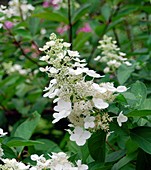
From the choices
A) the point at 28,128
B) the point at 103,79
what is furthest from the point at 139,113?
the point at 28,128

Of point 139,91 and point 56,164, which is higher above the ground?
point 139,91

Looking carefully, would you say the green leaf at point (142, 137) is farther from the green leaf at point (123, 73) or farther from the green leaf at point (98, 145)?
the green leaf at point (123, 73)

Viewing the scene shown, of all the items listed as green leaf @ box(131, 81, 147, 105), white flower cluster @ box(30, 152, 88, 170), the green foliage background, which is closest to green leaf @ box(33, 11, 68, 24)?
the green foliage background

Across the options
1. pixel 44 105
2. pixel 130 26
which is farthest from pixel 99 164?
pixel 130 26

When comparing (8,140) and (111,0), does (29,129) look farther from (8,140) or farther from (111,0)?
(111,0)

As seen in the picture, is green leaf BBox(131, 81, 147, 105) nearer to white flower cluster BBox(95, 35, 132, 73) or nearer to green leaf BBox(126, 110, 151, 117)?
green leaf BBox(126, 110, 151, 117)

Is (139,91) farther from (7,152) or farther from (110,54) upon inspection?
(110,54)
